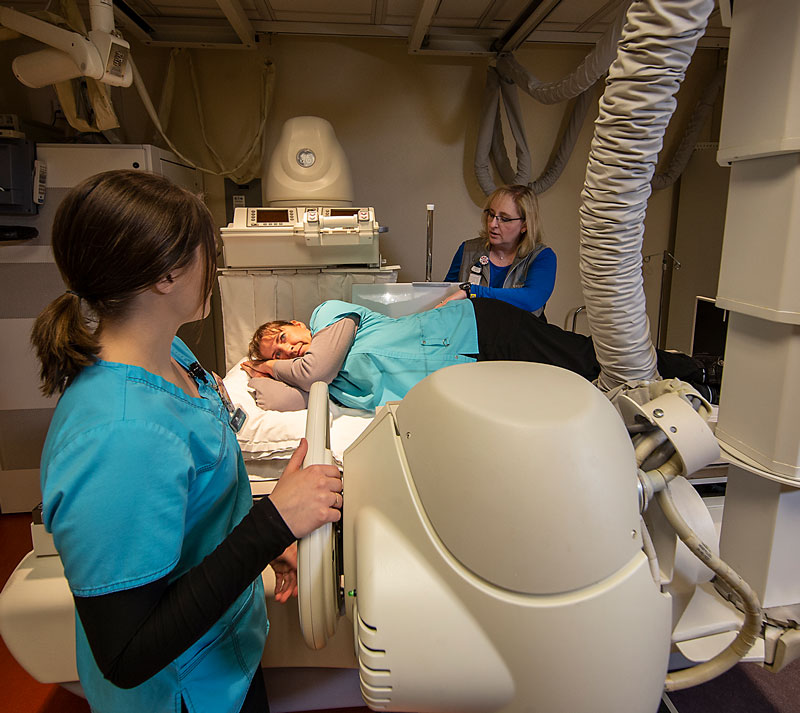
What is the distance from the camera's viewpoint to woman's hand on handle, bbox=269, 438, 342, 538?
664 mm

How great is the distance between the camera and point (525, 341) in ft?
7.13

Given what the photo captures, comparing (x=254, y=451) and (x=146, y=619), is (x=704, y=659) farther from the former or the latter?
(x=254, y=451)

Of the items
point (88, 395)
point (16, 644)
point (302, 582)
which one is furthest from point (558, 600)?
point (16, 644)

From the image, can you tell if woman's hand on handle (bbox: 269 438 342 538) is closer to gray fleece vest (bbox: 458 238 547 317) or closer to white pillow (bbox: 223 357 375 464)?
white pillow (bbox: 223 357 375 464)

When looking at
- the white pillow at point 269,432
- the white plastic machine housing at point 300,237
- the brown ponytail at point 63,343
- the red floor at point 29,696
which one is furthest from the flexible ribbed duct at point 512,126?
the red floor at point 29,696

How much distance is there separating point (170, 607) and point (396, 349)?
1.53 meters

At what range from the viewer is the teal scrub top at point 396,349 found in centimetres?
205

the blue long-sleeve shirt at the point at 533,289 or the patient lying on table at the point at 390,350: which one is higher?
the blue long-sleeve shirt at the point at 533,289

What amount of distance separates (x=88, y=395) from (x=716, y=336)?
2298mm

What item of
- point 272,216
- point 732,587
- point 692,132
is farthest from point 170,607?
point 692,132

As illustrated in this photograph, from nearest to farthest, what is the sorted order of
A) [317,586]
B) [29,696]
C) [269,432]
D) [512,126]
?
[317,586] → [29,696] → [269,432] → [512,126]

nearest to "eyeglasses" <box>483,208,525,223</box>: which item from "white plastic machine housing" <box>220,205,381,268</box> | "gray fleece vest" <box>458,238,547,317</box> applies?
"gray fleece vest" <box>458,238,547,317</box>

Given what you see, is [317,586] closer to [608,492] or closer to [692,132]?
[608,492]

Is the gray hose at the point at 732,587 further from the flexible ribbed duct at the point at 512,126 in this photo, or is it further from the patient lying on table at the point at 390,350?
the flexible ribbed duct at the point at 512,126
